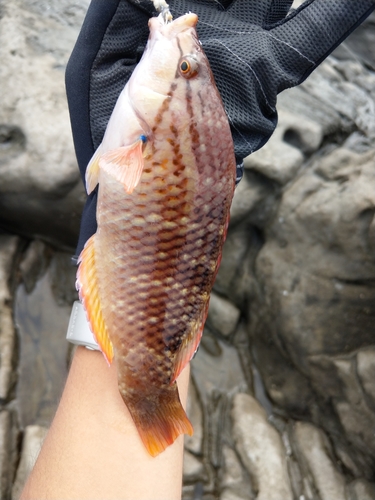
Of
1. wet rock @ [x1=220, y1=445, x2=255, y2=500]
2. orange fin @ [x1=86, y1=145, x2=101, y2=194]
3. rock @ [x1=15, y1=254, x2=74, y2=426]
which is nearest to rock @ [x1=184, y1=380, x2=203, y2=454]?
wet rock @ [x1=220, y1=445, x2=255, y2=500]

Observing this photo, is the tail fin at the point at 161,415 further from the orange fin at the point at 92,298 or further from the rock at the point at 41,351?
the rock at the point at 41,351

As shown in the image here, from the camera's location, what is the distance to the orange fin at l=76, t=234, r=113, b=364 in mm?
1881

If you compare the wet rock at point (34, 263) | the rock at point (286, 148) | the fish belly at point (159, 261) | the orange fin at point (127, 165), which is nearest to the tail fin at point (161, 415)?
the fish belly at point (159, 261)

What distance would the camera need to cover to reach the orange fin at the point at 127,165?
1.70 metres

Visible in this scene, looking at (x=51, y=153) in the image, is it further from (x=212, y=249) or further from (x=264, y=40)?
(x=212, y=249)

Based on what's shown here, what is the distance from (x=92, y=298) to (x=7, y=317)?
5.60ft

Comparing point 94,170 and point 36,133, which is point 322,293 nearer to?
point 94,170

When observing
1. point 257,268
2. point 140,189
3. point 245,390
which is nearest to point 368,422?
point 245,390

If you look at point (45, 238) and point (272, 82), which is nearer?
point (272, 82)

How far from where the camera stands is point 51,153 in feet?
10.9

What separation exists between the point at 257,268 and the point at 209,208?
188 centimetres

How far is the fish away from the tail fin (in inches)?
1.5

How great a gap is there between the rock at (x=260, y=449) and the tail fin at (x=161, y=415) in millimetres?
1437

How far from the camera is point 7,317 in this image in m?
3.29
